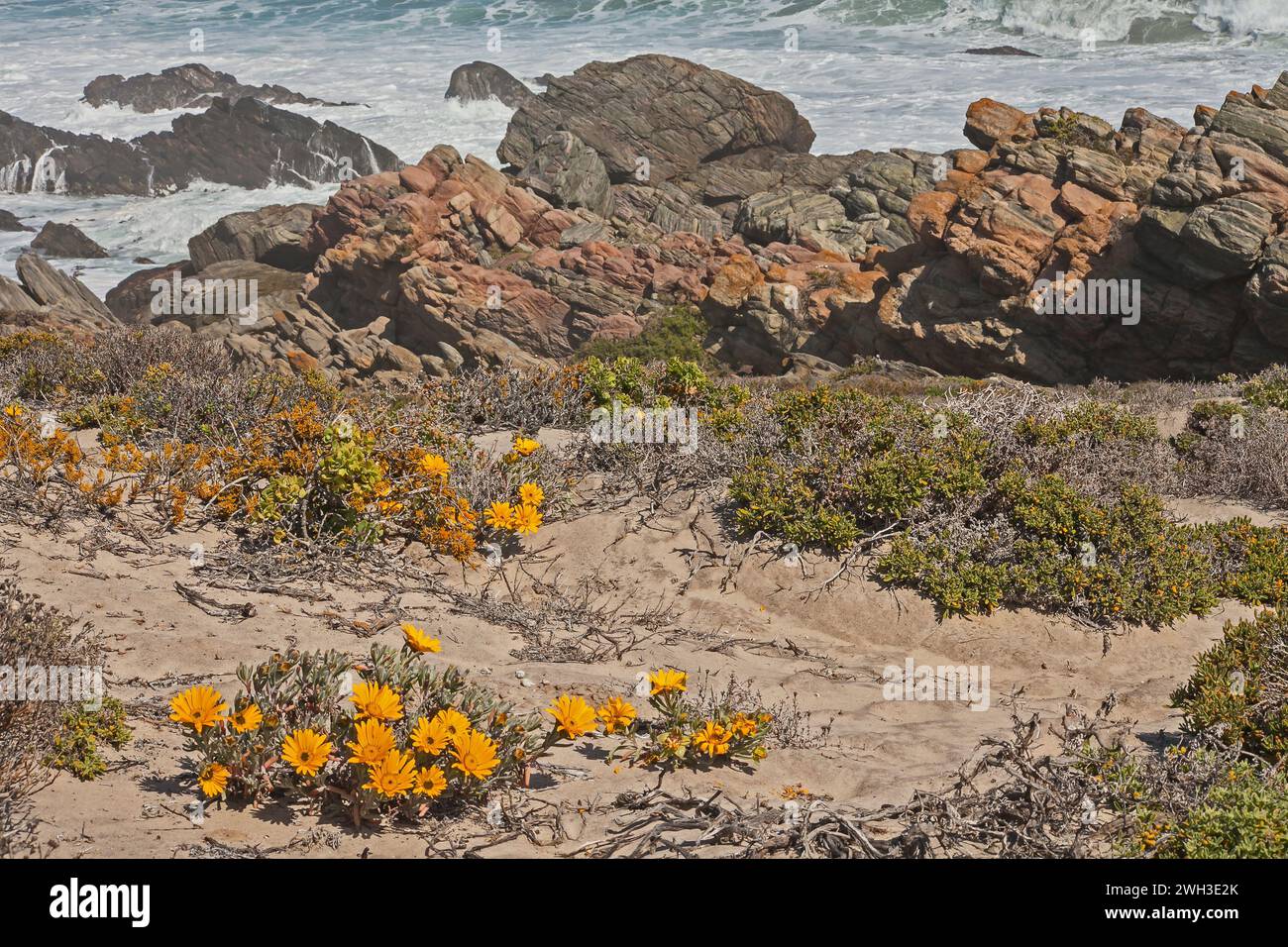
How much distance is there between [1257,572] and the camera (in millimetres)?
6773

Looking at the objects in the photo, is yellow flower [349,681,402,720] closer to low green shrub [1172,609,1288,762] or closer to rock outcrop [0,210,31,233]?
low green shrub [1172,609,1288,762]

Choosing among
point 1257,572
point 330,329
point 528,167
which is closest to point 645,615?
point 1257,572

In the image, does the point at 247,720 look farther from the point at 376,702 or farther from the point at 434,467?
the point at 434,467

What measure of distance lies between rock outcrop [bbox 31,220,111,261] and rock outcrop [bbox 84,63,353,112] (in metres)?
21.0

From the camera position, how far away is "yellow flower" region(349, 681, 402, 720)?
12.5 feet

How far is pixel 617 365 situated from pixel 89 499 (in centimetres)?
422

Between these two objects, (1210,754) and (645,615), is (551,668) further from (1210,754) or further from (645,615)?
(1210,754)

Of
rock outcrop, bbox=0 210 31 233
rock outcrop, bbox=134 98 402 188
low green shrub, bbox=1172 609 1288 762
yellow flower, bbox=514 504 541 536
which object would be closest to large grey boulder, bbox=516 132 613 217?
rock outcrop, bbox=134 98 402 188

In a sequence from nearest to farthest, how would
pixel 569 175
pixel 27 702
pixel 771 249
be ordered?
pixel 27 702
pixel 771 249
pixel 569 175

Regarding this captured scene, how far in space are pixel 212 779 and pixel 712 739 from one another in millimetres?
1903

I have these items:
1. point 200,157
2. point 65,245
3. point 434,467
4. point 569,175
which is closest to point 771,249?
point 569,175

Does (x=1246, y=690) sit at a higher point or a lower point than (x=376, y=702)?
lower

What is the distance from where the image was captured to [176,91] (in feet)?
218

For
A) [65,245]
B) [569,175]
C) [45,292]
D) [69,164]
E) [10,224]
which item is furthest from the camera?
[69,164]
